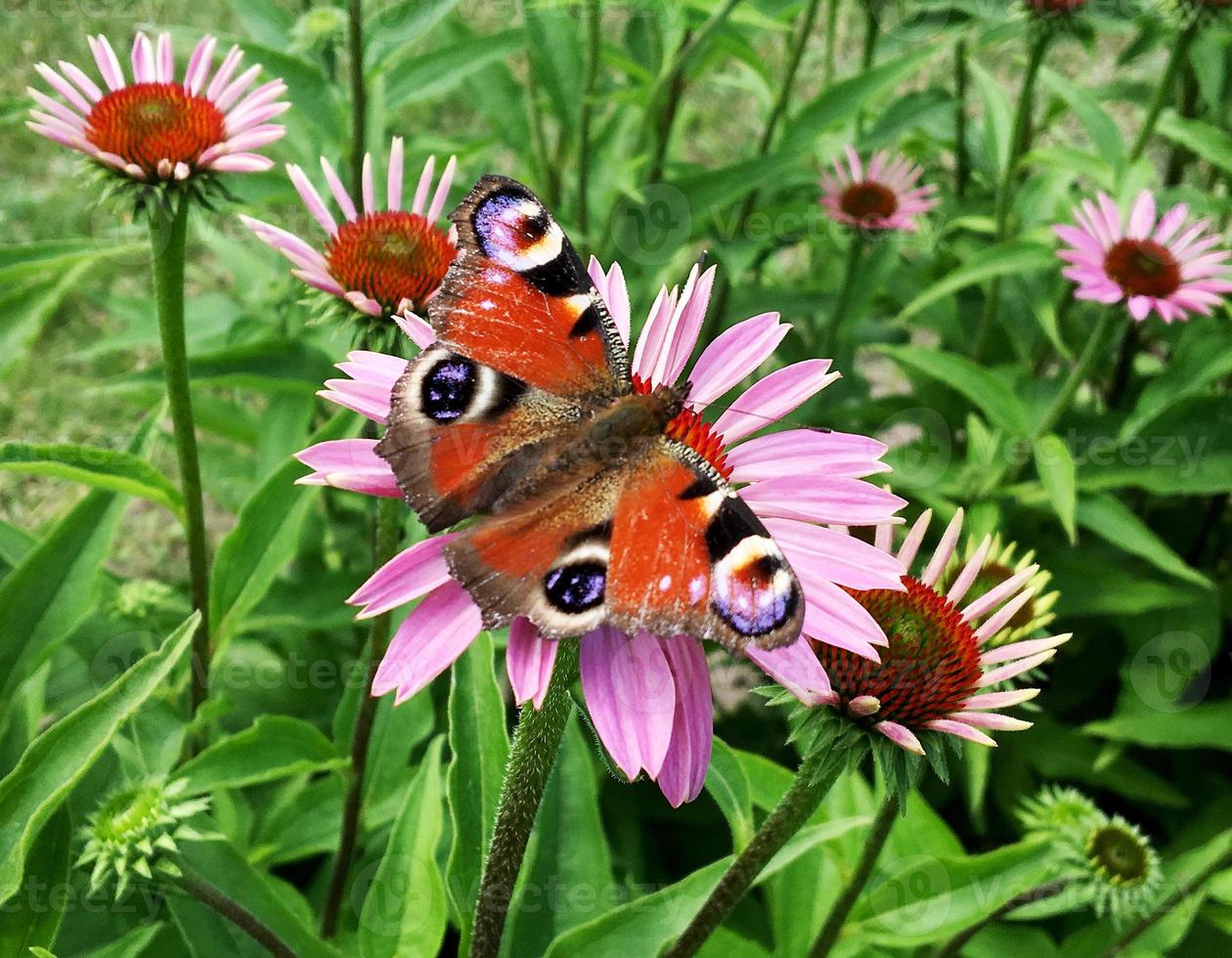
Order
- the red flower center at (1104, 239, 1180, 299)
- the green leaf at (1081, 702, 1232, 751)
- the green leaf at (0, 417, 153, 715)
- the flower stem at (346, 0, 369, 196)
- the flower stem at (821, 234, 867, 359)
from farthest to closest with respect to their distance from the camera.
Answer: the flower stem at (821, 234, 867, 359) < the red flower center at (1104, 239, 1180, 299) < the green leaf at (1081, 702, 1232, 751) < the flower stem at (346, 0, 369, 196) < the green leaf at (0, 417, 153, 715)

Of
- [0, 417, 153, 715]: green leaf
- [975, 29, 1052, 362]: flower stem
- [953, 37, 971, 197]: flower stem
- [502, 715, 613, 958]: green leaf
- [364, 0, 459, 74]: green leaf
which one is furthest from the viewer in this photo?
[953, 37, 971, 197]: flower stem

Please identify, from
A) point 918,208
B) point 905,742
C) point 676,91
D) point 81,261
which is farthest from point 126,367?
point 905,742

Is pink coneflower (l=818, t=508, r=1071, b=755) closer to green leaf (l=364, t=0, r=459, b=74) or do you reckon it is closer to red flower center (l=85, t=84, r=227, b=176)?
red flower center (l=85, t=84, r=227, b=176)

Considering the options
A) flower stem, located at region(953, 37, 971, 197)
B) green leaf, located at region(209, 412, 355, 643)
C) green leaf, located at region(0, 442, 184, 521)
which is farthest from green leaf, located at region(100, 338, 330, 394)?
flower stem, located at region(953, 37, 971, 197)

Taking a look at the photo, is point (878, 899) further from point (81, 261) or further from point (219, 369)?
point (81, 261)

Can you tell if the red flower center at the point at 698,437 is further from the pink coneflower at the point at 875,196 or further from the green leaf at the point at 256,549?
the pink coneflower at the point at 875,196

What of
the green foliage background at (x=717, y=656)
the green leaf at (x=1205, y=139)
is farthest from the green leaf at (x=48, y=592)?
the green leaf at (x=1205, y=139)

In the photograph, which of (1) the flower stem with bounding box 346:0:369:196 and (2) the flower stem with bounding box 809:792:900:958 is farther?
(1) the flower stem with bounding box 346:0:369:196
